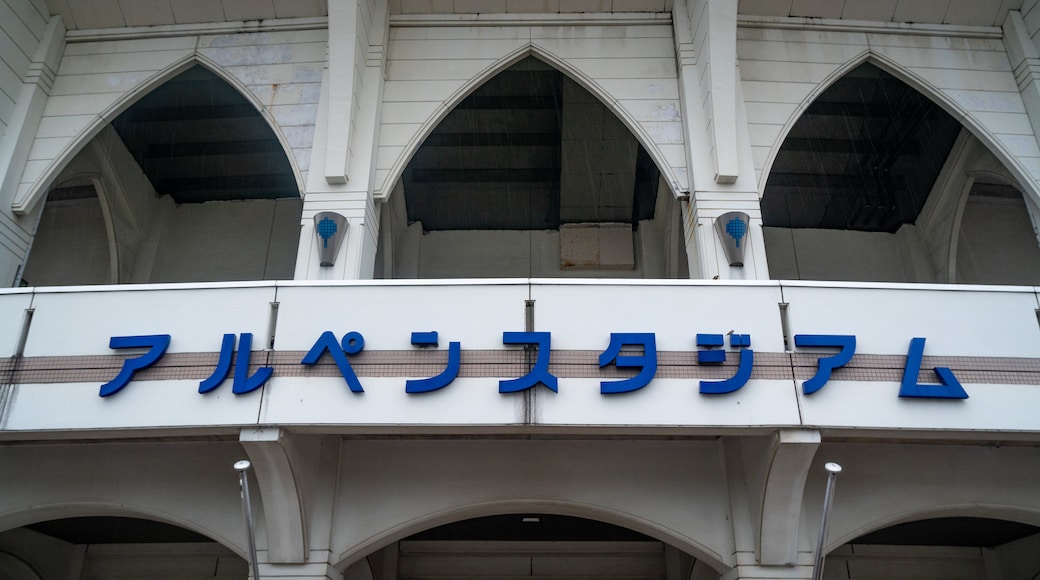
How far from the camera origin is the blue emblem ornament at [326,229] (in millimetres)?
8344

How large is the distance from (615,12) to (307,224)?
190 inches

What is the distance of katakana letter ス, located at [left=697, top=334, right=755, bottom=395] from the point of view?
6551mm

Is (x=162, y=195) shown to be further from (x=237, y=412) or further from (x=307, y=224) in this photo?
(x=237, y=412)

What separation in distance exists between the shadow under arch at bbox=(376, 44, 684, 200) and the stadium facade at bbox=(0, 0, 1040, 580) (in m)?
0.04

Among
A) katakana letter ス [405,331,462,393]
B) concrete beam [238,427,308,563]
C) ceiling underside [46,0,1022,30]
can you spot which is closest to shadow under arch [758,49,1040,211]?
ceiling underside [46,0,1022,30]

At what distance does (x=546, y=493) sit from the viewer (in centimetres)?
Answer: 739

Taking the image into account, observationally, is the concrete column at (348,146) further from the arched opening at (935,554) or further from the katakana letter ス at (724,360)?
the arched opening at (935,554)

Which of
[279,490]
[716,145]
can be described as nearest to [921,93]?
[716,145]

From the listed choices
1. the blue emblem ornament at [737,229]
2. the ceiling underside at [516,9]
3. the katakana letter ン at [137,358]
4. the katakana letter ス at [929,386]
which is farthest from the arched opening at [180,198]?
the katakana letter ス at [929,386]

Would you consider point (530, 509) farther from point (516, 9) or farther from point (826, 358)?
point (516, 9)

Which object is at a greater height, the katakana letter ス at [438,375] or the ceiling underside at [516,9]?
the ceiling underside at [516,9]

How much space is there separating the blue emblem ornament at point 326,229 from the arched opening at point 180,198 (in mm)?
3881

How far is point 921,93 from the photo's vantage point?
10.1m

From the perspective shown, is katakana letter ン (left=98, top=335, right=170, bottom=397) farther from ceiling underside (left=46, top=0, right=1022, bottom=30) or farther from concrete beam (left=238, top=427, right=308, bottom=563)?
ceiling underside (left=46, top=0, right=1022, bottom=30)
